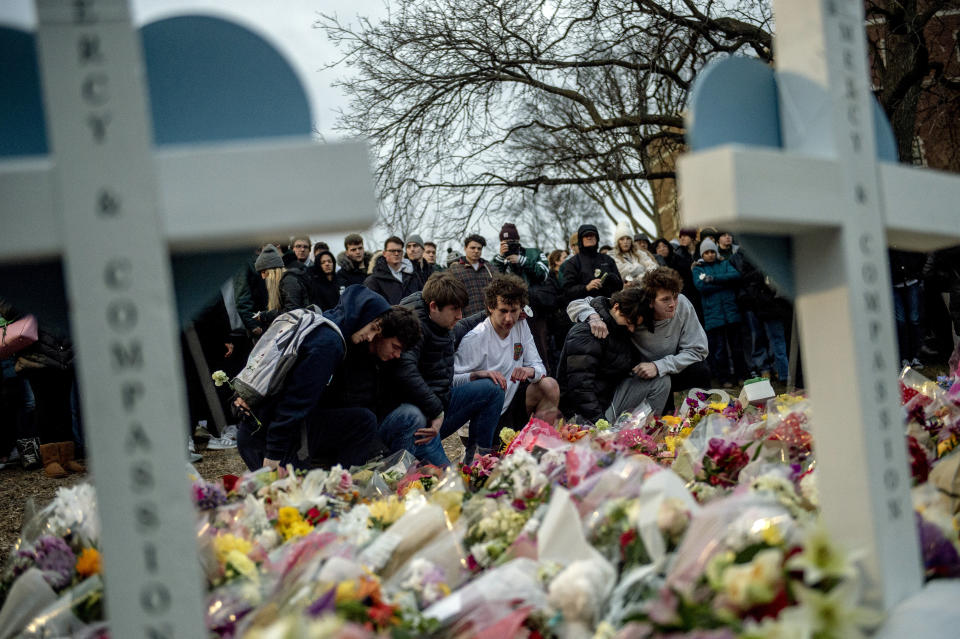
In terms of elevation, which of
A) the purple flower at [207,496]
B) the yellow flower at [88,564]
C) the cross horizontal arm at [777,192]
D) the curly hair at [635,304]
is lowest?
the yellow flower at [88,564]

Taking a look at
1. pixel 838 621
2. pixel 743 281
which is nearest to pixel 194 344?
pixel 838 621

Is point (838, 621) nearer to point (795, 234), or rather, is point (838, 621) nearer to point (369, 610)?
point (795, 234)

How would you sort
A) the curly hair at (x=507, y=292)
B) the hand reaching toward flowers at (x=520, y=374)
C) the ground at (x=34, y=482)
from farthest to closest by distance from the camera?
the hand reaching toward flowers at (x=520, y=374) < the curly hair at (x=507, y=292) < the ground at (x=34, y=482)

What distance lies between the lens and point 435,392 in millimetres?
5117

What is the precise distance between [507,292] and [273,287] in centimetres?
208

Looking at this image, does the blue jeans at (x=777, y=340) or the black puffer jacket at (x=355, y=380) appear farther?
the blue jeans at (x=777, y=340)

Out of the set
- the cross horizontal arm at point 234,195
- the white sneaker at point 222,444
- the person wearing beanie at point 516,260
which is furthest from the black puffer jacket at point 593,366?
the cross horizontal arm at point 234,195

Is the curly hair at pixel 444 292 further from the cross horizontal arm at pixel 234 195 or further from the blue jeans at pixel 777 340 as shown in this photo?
the blue jeans at pixel 777 340

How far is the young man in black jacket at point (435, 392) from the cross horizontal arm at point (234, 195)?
3.27 m

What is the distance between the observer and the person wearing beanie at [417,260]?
756cm

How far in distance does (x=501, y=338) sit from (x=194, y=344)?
3767 mm

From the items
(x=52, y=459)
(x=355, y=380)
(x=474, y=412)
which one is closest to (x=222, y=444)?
(x=52, y=459)

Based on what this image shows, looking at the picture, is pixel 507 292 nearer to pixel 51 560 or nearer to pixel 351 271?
pixel 351 271

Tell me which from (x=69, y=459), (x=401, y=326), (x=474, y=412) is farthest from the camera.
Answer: (x=69, y=459)
